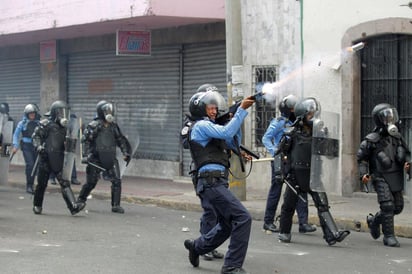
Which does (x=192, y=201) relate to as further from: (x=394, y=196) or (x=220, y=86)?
(x=394, y=196)

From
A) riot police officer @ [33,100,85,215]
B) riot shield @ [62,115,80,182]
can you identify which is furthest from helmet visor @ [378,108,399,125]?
riot shield @ [62,115,80,182]

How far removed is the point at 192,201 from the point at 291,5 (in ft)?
12.8

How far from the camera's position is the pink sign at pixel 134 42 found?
16.6 meters

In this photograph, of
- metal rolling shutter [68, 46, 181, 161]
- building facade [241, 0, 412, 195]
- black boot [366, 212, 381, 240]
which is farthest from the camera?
metal rolling shutter [68, 46, 181, 161]

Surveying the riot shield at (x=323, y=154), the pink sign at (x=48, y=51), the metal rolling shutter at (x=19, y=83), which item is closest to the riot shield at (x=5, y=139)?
the riot shield at (x=323, y=154)

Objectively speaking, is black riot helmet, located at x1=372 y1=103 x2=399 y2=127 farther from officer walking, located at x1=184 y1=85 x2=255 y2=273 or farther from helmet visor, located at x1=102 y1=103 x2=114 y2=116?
helmet visor, located at x1=102 y1=103 x2=114 y2=116

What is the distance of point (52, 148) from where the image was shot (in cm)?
1194

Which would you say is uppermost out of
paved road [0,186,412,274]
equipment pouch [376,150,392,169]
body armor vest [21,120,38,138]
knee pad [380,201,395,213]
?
body armor vest [21,120,38,138]

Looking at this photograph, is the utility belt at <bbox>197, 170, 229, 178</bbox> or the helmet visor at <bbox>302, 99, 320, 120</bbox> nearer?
the utility belt at <bbox>197, 170, 229, 178</bbox>

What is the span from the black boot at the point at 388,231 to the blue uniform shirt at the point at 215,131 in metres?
2.56

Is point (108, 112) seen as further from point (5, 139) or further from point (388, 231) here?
point (388, 231)

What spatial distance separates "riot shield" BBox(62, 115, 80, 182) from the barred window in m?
3.86

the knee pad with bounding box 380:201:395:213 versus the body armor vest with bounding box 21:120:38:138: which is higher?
the body armor vest with bounding box 21:120:38:138

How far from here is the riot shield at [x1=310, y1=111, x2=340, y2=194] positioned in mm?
9156
